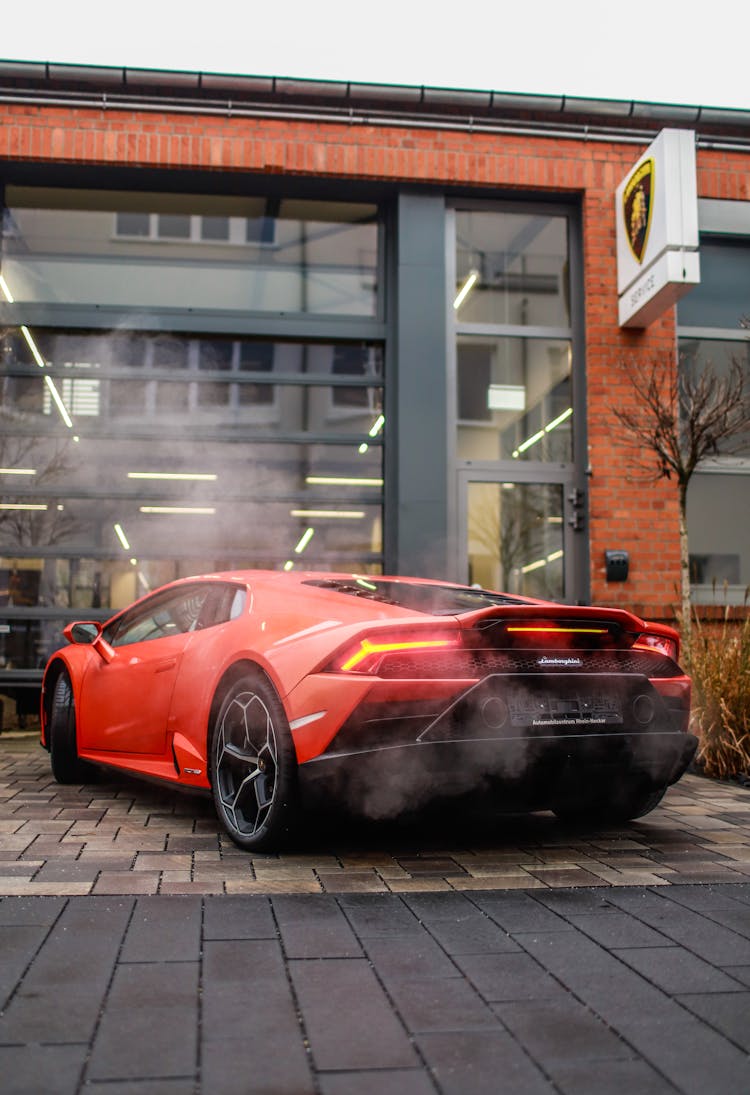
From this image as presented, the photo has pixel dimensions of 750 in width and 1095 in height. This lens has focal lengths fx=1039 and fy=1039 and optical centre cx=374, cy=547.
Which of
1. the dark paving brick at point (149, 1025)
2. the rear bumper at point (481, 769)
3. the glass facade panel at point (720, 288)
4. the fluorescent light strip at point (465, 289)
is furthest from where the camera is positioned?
the glass facade panel at point (720, 288)

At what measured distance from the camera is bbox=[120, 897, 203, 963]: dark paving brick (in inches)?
101

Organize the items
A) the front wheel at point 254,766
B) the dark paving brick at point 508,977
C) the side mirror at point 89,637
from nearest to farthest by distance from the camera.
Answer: the dark paving brick at point 508,977, the front wheel at point 254,766, the side mirror at point 89,637

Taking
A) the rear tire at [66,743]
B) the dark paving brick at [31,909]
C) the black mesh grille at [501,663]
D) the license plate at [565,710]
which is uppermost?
the black mesh grille at [501,663]

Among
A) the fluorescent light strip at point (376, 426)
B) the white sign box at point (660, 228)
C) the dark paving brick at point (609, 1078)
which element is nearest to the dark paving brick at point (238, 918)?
the dark paving brick at point (609, 1078)

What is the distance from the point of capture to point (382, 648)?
141 inches

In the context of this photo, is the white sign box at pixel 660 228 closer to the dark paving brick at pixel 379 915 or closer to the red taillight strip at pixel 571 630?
the red taillight strip at pixel 571 630

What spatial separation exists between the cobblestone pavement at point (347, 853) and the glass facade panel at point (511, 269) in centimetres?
543

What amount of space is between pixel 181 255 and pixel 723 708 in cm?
610

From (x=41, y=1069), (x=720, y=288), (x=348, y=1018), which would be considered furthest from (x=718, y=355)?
(x=41, y=1069)

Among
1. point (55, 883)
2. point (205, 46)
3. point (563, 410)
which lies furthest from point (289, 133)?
point (55, 883)

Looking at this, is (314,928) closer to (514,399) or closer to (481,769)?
(481,769)

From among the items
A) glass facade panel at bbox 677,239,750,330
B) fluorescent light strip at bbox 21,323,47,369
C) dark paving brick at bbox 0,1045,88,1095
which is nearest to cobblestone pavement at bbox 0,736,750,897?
dark paving brick at bbox 0,1045,88,1095

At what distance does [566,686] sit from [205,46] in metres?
7.34

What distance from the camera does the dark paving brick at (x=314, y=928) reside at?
8.60 feet
